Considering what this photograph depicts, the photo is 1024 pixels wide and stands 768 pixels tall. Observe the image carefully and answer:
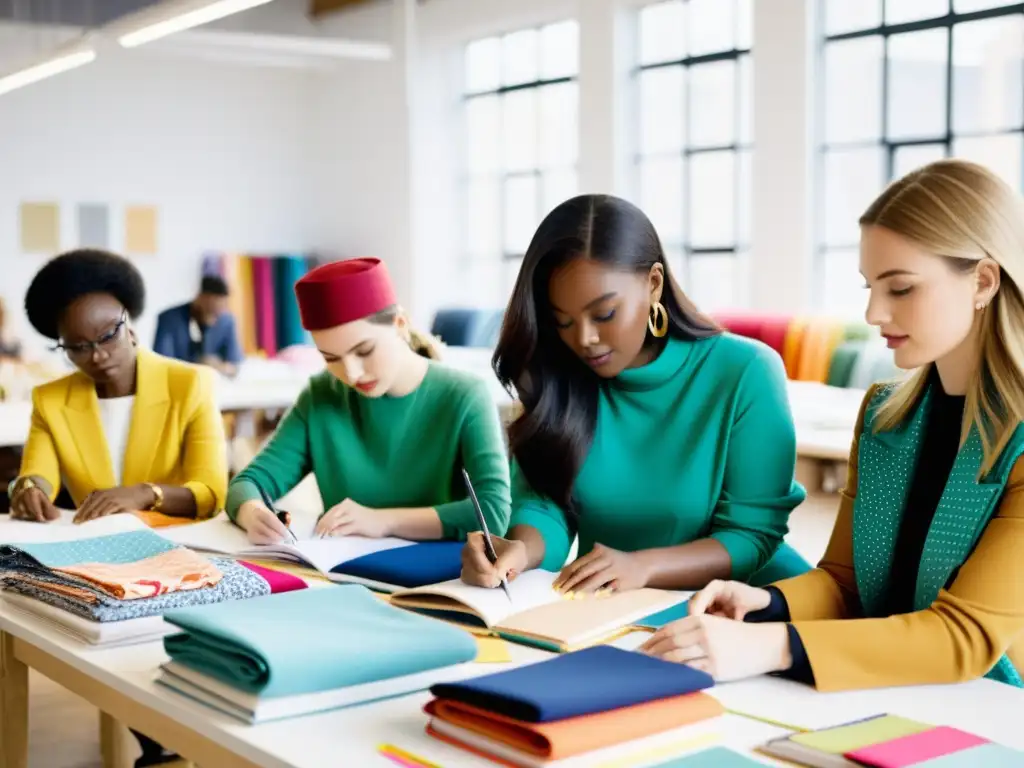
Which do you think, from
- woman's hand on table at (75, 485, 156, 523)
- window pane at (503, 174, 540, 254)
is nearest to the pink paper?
woman's hand on table at (75, 485, 156, 523)

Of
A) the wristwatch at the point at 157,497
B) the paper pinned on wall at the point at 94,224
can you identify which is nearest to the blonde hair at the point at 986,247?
the wristwatch at the point at 157,497

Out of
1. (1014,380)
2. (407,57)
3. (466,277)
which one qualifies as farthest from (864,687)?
(466,277)

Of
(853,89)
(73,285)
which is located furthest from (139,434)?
(853,89)

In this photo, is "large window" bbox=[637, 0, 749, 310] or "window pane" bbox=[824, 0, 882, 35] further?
"large window" bbox=[637, 0, 749, 310]

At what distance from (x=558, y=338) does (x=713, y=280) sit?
7265 mm

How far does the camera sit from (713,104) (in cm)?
930

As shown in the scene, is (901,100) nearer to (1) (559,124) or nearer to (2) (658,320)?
(1) (559,124)

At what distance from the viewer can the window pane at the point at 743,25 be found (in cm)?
895

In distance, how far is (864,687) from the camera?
1.56m

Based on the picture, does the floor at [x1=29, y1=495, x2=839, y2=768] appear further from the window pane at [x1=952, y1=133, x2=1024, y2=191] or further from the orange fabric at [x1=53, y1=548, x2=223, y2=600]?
the window pane at [x1=952, y1=133, x2=1024, y2=191]

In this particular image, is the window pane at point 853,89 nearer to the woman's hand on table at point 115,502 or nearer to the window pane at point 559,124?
the window pane at point 559,124

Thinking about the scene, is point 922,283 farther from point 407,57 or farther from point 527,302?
point 407,57

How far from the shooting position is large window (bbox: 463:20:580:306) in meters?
10.5

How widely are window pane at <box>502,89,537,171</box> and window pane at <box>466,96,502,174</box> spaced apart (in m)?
0.14
